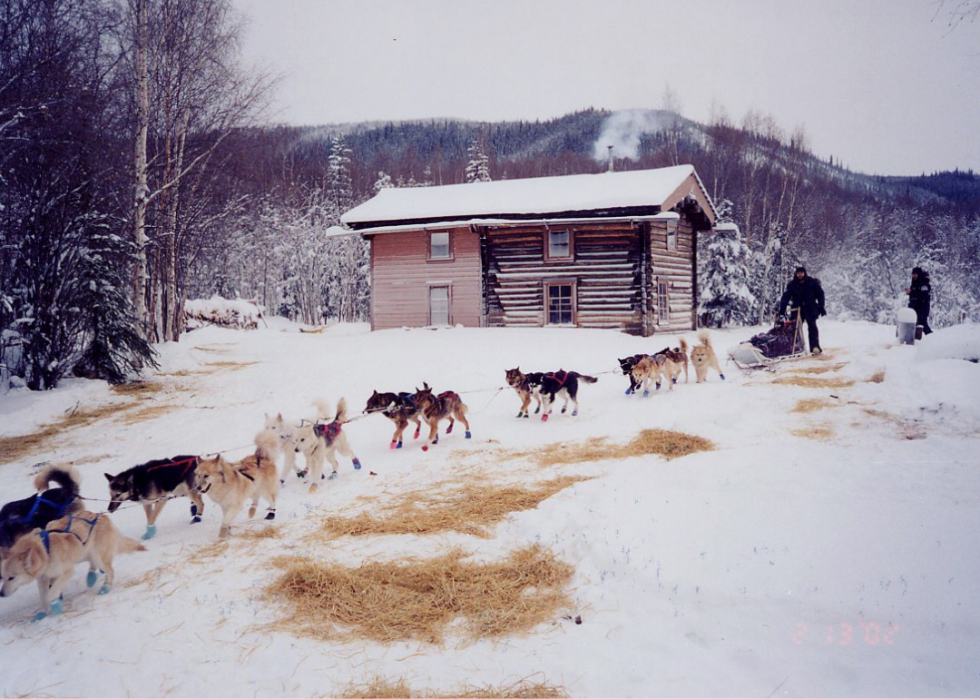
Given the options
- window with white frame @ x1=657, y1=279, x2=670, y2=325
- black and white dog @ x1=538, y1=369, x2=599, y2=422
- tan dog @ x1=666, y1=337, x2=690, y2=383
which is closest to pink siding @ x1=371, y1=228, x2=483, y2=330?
window with white frame @ x1=657, y1=279, x2=670, y2=325

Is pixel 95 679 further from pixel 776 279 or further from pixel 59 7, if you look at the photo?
pixel 776 279

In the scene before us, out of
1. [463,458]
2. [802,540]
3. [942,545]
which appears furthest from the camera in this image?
[463,458]

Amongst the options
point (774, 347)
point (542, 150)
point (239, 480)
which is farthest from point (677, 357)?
point (542, 150)

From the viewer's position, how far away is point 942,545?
388 centimetres

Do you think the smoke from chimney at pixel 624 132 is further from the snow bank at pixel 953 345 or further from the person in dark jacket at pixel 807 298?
the snow bank at pixel 953 345

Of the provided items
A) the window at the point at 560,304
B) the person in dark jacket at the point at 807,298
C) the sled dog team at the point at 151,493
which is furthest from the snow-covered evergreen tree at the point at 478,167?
the sled dog team at the point at 151,493

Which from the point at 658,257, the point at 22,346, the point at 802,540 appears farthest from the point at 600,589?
the point at 658,257

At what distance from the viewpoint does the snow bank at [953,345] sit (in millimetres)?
8102

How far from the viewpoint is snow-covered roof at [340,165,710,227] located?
20078 millimetres

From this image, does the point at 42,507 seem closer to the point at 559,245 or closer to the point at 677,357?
the point at 677,357

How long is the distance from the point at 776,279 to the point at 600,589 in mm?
39373

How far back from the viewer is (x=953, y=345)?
27.5 feet

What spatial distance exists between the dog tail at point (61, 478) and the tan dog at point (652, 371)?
340 inches
